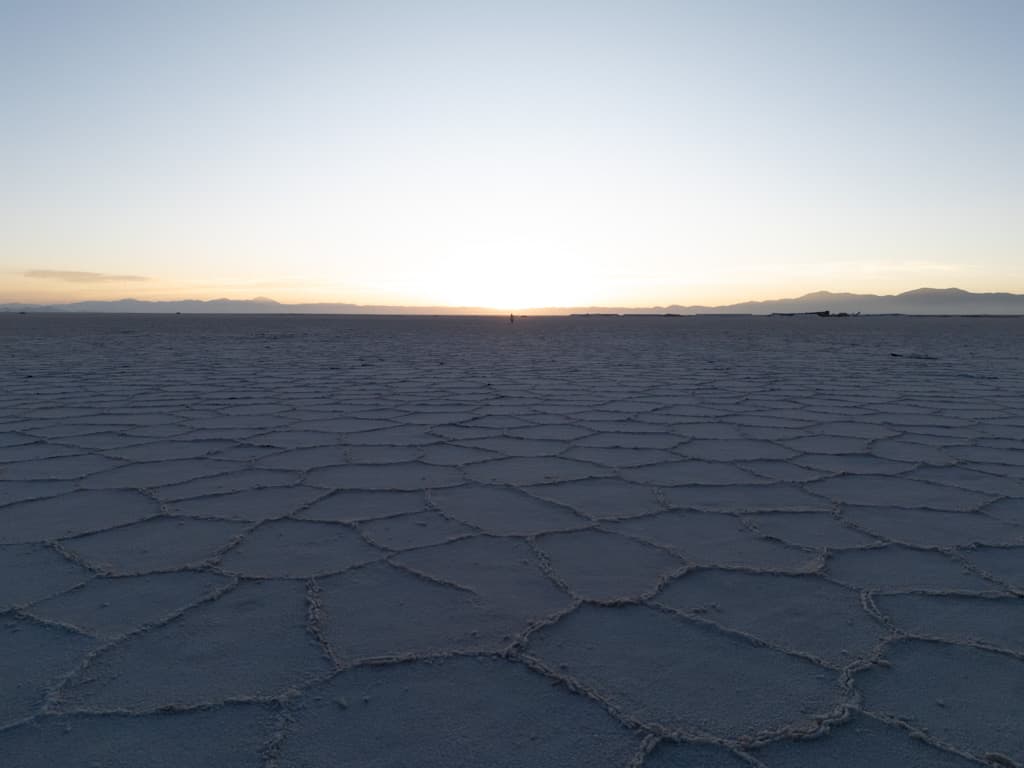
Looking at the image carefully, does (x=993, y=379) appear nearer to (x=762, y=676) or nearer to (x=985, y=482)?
(x=985, y=482)

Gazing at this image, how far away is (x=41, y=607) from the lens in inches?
51.6

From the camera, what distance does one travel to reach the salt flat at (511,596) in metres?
0.95

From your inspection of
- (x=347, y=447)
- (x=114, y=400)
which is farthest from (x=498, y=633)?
(x=114, y=400)

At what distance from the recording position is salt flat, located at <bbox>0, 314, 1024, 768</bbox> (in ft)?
3.12

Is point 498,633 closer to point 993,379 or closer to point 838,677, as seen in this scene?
point 838,677

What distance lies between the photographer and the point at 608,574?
1476 millimetres

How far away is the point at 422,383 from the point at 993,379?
429cm

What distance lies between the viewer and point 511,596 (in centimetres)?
136

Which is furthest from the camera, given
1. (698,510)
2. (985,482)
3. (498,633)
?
(985,482)

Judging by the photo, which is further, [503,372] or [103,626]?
[503,372]

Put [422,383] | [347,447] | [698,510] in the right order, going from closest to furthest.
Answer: [698,510], [347,447], [422,383]

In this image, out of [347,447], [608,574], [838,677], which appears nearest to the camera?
[838,677]

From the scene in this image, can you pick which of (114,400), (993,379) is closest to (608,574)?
(114,400)

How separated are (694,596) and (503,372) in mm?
4578
